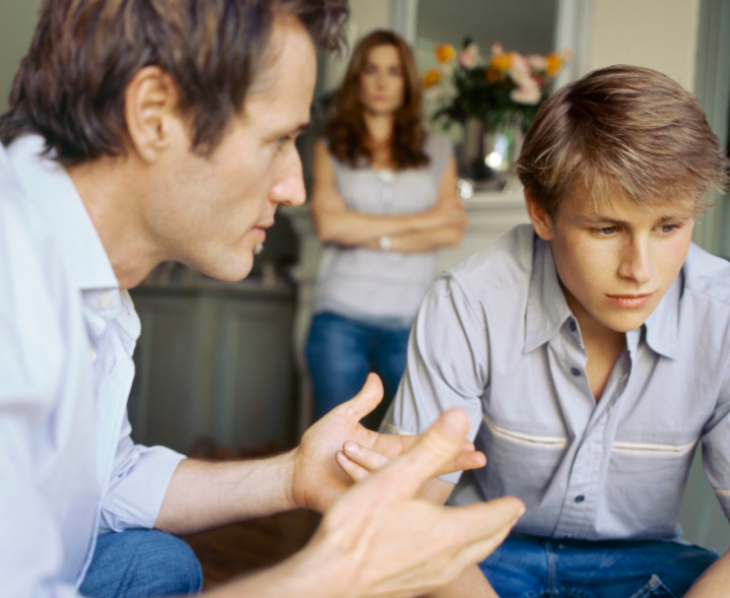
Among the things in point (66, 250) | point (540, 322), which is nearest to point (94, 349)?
point (66, 250)

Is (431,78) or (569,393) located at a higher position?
(431,78)

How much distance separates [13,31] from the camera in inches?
60.7

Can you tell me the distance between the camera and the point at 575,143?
3.13ft

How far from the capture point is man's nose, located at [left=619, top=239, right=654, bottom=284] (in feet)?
2.92

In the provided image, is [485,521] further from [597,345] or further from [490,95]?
[490,95]

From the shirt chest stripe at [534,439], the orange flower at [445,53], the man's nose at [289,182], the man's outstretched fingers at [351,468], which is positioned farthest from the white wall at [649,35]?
the man's outstretched fingers at [351,468]

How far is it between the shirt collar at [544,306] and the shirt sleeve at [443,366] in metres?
0.08

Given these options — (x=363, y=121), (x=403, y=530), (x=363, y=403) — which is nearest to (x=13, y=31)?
(x=363, y=121)

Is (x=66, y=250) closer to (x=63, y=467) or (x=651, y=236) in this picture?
(x=63, y=467)

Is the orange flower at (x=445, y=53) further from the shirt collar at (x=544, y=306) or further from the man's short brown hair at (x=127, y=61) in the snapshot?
the man's short brown hair at (x=127, y=61)

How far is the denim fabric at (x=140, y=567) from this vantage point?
2.65ft

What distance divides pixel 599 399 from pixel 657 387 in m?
0.09

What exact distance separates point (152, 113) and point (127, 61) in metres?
0.06

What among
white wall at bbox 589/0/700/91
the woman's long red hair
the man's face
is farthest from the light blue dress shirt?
white wall at bbox 589/0/700/91
